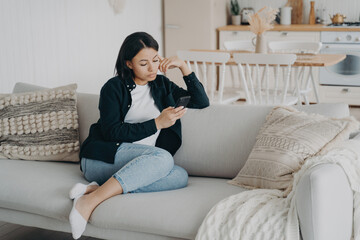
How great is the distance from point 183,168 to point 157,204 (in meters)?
0.48

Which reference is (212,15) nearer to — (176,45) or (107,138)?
(176,45)

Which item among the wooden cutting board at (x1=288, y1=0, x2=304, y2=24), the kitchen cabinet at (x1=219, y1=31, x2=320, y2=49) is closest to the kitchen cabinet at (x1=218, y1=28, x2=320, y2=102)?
the kitchen cabinet at (x1=219, y1=31, x2=320, y2=49)

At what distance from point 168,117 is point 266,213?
63 centimetres

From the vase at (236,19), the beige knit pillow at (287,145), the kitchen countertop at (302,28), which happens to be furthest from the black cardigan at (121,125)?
the vase at (236,19)

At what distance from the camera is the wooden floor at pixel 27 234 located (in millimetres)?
2760

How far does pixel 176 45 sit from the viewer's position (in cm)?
601

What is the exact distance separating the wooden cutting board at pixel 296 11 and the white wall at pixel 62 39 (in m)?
1.77

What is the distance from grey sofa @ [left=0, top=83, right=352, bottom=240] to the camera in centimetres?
176

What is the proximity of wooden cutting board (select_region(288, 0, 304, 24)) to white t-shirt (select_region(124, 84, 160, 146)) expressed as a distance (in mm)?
4127

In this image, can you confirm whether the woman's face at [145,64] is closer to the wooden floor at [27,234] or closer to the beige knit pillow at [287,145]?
the beige knit pillow at [287,145]

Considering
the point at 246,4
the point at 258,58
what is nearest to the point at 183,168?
the point at 258,58

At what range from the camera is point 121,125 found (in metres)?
2.33

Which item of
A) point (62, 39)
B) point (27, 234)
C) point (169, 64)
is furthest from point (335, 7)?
point (27, 234)

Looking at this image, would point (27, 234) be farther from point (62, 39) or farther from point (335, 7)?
point (335, 7)
